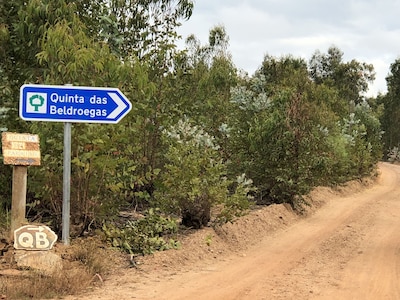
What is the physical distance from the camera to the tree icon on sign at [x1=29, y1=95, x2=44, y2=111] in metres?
5.98

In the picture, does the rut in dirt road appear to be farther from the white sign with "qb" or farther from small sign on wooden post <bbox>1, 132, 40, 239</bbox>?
small sign on wooden post <bbox>1, 132, 40, 239</bbox>

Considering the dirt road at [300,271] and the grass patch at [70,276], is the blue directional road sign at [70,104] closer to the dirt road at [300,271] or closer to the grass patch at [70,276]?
the grass patch at [70,276]

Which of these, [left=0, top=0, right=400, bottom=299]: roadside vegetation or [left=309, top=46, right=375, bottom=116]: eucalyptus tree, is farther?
[left=309, top=46, right=375, bottom=116]: eucalyptus tree

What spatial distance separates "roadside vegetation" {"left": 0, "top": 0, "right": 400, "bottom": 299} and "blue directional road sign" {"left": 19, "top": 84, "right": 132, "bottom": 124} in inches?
30.0

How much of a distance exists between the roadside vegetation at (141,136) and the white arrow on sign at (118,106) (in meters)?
0.76

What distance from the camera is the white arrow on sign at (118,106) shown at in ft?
20.5

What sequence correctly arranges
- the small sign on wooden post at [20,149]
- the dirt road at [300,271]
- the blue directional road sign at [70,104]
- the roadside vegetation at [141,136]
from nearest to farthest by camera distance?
1. the dirt road at [300,271]
2. the blue directional road sign at [70,104]
3. the small sign on wooden post at [20,149]
4. the roadside vegetation at [141,136]

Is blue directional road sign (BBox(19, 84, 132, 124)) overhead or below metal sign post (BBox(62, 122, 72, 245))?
overhead

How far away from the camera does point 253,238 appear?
9.03 metres

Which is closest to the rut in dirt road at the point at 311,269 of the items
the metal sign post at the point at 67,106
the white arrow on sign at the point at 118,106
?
the metal sign post at the point at 67,106

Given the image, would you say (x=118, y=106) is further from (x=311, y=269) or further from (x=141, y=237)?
(x=311, y=269)

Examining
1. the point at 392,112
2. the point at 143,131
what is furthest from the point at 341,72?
the point at 143,131

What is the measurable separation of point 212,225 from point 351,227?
329 cm

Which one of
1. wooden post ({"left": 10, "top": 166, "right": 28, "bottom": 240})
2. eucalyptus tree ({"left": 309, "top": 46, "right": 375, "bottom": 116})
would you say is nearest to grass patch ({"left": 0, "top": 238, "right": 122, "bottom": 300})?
wooden post ({"left": 10, "top": 166, "right": 28, "bottom": 240})
